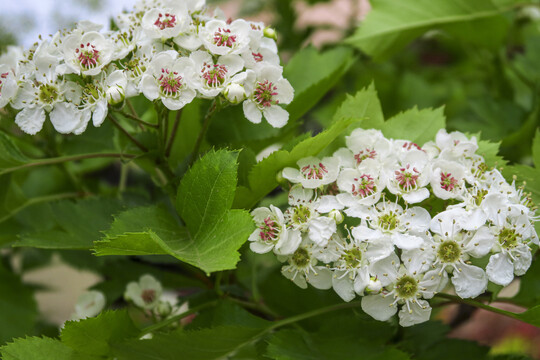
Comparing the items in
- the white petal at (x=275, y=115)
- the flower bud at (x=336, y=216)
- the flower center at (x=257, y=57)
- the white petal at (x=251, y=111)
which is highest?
the flower center at (x=257, y=57)

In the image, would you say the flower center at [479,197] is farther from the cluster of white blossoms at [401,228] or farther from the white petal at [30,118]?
the white petal at [30,118]

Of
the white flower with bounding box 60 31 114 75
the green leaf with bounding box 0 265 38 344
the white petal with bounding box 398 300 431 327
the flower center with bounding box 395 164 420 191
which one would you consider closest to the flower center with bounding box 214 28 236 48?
the white flower with bounding box 60 31 114 75

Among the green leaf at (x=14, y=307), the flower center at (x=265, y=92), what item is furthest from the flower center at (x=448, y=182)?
the green leaf at (x=14, y=307)

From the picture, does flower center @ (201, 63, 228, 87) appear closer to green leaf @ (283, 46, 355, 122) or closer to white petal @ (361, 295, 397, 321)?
green leaf @ (283, 46, 355, 122)

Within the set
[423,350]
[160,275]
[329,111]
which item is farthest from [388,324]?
[329,111]

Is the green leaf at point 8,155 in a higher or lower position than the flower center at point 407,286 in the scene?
higher

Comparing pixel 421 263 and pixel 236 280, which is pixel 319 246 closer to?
pixel 421 263
